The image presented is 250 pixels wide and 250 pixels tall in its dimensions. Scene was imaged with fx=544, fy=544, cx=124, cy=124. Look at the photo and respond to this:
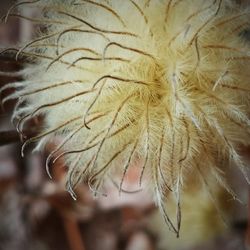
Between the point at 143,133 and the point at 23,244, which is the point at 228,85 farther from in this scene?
the point at 23,244

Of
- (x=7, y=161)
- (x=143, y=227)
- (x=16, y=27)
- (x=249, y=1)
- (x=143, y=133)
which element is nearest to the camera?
(x=143, y=133)

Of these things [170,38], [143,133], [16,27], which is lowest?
[16,27]

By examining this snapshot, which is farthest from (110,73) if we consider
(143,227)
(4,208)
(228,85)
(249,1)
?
(4,208)

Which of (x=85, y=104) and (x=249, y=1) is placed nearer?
(x=85, y=104)

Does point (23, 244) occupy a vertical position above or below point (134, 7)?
below

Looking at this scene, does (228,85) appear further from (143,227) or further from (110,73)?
(143,227)

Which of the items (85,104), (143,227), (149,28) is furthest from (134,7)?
(143,227)

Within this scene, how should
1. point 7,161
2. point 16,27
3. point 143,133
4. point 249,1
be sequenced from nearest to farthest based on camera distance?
point 143,133
point 249,1
point 7,161
point 16,27
